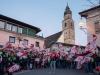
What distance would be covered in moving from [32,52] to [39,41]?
51.9 feet

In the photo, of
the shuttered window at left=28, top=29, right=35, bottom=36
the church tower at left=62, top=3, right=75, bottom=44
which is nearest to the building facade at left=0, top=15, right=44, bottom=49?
the shuttered window at left=28, top=29, right=35, bottom=36

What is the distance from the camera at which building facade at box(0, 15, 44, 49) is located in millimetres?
26547

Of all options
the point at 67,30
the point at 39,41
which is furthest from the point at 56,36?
the point at 39,41

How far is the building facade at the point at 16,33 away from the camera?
2655cm

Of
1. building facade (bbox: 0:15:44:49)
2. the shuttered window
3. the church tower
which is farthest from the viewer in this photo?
the church tower

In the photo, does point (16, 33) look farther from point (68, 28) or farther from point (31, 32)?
point (68, 28)

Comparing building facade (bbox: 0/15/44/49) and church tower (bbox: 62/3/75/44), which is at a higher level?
church tower (bbox: 62/3/75/44)

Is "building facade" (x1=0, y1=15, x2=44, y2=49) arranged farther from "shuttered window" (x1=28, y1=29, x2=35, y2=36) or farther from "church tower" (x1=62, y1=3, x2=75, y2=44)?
"church tower" (x1=62, y1=3, x2=75, y2=44)

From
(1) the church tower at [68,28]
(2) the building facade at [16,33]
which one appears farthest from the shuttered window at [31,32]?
(1) the church tower at [68,28]

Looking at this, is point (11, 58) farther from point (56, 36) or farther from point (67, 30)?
point (67, 30)

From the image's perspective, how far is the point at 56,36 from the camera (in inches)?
2133

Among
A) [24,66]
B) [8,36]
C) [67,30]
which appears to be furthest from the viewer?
[67,30]

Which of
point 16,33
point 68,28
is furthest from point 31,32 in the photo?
point 68,28

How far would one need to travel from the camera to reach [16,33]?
28.5m
